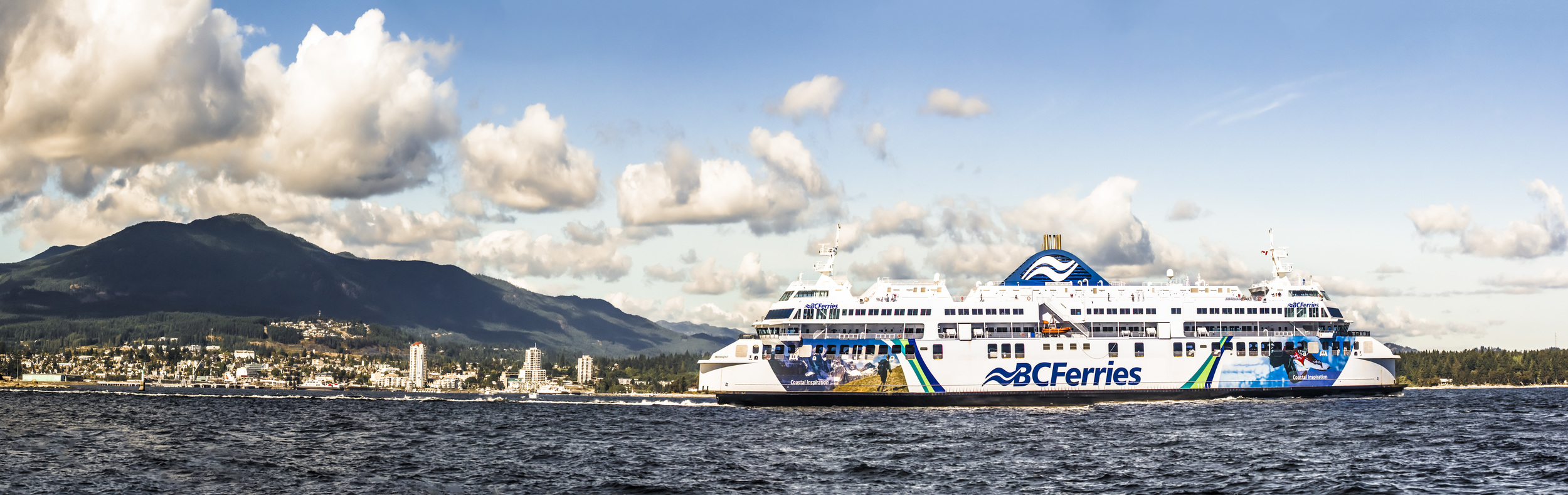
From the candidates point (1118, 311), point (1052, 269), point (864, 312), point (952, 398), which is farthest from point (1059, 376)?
point (864, 312)

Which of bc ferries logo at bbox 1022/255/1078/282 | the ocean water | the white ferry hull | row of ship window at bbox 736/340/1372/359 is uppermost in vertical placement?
bc ferries logo at bbox 1022/255/1078/282

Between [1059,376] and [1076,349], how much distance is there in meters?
2.28

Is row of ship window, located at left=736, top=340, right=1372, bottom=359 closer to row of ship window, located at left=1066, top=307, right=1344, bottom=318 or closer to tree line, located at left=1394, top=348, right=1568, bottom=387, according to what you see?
row of ship window, located at left=1066, top=307, right=1344, bottom=318

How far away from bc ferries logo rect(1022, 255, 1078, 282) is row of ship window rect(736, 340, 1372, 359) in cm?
709

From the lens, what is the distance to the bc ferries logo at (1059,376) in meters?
74.8

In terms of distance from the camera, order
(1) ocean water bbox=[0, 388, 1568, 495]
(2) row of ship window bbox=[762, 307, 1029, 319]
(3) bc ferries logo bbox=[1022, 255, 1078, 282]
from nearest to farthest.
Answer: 1. (1) ocean water bbox=[0, 388, 1568, 495]
2. (2) row of ship window bbox=[762, 307, 1029, 319]
3. (3) bc ferries logo bbox=[1022, 255, 1078, 282]

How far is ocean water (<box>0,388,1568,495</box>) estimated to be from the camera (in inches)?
1412

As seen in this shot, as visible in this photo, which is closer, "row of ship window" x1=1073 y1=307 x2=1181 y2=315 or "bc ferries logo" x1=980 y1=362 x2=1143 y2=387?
"bc ferries logo" x1=980 y1=362 x2=1143 y2=387

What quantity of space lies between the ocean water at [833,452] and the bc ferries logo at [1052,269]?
11.4 meters

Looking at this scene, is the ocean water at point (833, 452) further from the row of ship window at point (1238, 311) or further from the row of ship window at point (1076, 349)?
the row of ship window at point (1238, 311)

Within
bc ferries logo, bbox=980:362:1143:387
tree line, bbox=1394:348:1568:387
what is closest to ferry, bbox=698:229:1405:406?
bc ferries logo, bbox=980:362:1143:387

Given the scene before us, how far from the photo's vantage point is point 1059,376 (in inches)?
2960

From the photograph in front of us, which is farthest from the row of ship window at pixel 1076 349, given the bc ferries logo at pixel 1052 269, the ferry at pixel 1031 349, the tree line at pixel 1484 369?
the tree line at pixel 1484 369

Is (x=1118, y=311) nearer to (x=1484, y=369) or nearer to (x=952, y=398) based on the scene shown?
(x=952, y=398)
